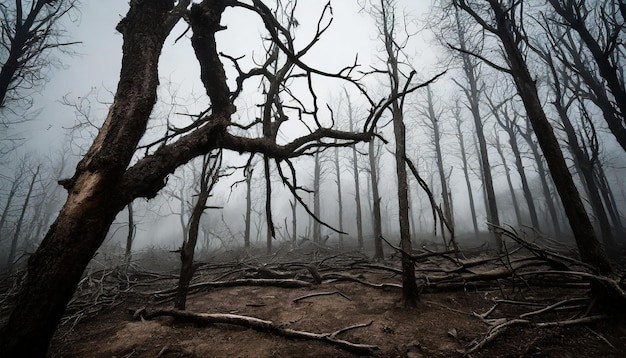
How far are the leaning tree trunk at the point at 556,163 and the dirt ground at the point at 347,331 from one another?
80cm

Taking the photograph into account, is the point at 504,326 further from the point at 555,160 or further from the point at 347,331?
the point at 555,160

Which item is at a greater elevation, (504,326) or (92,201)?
(92,201)

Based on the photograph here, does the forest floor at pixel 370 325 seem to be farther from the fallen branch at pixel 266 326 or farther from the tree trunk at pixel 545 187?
the tree trunk at pixel 545 187

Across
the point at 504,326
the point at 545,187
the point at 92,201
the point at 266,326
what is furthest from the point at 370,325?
the point at 545,187

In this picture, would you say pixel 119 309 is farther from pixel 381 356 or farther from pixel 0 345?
pixel 381 356

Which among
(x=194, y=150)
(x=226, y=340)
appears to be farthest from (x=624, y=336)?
(x=194, y=150)

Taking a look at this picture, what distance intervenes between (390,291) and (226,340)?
9.93ft

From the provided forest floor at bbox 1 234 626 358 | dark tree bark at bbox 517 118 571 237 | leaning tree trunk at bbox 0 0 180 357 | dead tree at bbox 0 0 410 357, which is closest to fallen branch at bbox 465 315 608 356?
forest floor at bbox 1 234 626 358

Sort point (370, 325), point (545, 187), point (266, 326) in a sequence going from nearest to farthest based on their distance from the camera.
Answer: point (266, 326) < point (370, 325) < point (545, 187)

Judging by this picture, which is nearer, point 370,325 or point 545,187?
point 370,325

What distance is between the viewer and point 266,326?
121 inches

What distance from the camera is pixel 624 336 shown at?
2.48 meters

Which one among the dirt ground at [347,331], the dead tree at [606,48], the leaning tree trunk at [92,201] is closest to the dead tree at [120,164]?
the leaning tree trunk at [92,201]

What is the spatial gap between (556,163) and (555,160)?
0.04m
